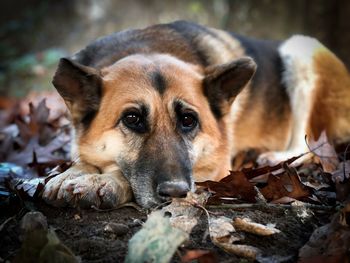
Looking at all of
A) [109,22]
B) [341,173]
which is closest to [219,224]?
[341,173]

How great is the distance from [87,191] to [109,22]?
8034mm

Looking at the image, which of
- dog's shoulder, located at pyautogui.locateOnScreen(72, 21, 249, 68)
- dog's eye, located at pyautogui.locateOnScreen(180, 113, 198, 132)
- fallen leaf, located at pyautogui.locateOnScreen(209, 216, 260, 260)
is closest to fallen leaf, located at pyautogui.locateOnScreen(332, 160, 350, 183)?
fallen leaf, located at pyautogui.locateOnScreen(209, 216, 260, 260)

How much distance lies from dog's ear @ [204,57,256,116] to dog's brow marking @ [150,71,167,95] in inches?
15.7

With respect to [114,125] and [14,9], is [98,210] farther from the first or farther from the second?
[14,9]

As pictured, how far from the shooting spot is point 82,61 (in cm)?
398

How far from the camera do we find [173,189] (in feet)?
8.27

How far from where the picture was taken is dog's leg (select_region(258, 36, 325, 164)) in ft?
15.0

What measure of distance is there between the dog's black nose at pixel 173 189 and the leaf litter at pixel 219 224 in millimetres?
40

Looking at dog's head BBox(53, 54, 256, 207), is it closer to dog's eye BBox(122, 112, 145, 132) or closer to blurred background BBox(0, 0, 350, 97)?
dog's eye BBox(122, 112, 145, 132)

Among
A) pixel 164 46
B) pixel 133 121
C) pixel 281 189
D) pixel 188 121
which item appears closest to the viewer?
pixel 281 189

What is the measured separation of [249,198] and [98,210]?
83cm

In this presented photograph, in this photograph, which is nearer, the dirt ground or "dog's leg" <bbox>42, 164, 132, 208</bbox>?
the dirt ground

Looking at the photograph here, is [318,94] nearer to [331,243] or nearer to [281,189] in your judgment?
[281,189]

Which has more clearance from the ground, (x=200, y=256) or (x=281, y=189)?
(x=200, y=256)
